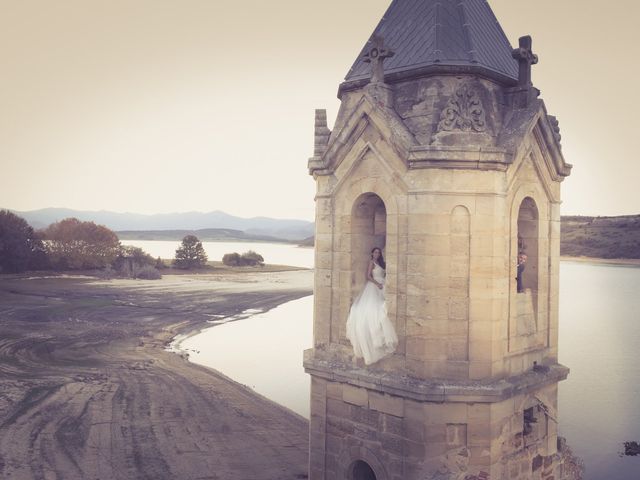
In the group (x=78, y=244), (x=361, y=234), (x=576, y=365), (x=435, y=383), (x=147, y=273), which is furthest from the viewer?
(x=147, y=273)

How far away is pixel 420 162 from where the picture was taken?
9.66m

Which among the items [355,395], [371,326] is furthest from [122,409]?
[371,326]

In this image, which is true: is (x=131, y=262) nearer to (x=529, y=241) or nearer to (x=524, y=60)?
(x=529, y=241)

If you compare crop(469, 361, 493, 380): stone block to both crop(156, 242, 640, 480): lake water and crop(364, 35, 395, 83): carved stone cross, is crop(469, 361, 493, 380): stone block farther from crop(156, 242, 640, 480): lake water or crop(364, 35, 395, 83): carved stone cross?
crop(156, 242, 640, 480): lake water

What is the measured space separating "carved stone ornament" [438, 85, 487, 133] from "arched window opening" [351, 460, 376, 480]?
19.1ft

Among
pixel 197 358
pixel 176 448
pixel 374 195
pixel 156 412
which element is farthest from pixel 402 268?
pixel 197 358

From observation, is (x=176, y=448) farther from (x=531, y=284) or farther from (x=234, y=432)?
(x=531, y=284)

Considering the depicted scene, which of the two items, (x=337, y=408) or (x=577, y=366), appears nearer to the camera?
(x=337, y=408)

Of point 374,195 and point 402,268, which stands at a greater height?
point 374,195

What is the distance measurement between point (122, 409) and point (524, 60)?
1794 cm

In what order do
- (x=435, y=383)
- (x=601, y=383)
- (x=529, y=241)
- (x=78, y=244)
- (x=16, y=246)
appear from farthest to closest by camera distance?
(x=78, y=244) → (x=16, y=246) → (x=601, y=383) → (x=529, y=241) → (x=435, y=383)

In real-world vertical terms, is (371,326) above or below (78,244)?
below

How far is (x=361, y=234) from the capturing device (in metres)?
10.9

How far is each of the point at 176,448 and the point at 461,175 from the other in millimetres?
13138
